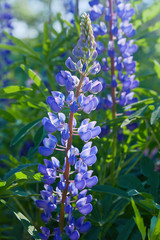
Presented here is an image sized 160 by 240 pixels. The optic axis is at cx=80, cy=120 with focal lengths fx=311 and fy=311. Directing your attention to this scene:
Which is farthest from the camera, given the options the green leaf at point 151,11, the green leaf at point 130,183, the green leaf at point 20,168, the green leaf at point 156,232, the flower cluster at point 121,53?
the green leaf at point 151,11

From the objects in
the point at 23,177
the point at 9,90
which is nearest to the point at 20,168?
the point at 23,177

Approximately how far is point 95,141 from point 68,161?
0.28 m

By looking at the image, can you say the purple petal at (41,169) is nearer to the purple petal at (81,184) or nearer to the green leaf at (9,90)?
the purple petal at (81,184)

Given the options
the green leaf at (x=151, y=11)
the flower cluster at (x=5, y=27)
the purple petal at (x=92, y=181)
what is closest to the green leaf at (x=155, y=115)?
the purple petal at (x=92, y=181)

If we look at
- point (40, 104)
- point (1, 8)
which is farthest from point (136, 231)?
point (1, 8)

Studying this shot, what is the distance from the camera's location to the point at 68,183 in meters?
0.86

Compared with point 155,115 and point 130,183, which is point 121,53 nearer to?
point 155,115

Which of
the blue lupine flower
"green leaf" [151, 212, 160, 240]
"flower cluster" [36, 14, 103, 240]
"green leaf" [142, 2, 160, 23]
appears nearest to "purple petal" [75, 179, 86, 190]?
"flower cluster" [36, 14, 103, 240]

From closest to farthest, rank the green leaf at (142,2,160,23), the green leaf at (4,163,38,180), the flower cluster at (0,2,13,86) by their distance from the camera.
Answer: the green leaf at (4,163,38,180) < the green leaf at (142,2,160,23) < the flower cluster at (0,2,13,86)

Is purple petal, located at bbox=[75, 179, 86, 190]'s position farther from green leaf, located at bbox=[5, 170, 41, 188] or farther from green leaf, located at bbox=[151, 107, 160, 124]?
green leaf, located at bbox=[151, 107, 160, 124]

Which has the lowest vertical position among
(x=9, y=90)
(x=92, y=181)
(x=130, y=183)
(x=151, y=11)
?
(x=130, y=183)

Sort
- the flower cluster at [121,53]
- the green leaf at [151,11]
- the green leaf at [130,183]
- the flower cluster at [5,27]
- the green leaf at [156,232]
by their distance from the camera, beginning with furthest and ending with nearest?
the flower cluster at [5,27] < the green leaf at [151,11] < the flower cluster at [121,53] < the green leaf at [130,183] < the green leaf at [156,232]

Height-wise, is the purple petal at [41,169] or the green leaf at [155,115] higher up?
the green leaf at [155,115]

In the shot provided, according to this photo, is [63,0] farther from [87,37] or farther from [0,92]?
[87,37]
